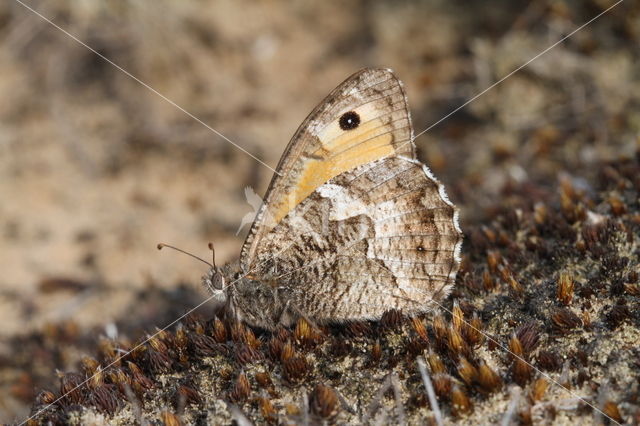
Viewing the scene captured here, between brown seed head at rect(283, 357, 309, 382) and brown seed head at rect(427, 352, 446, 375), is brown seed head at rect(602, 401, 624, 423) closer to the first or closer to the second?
brown seed head at rect(427, 352, 446, 375)

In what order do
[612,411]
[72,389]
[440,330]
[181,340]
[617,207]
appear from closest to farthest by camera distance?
[612,411] < [440,330] < [72,389] < [181,340] < [617,207]

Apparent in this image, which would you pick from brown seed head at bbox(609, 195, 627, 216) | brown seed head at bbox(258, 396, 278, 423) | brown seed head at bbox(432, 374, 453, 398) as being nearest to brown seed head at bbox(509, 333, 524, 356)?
brown seed head at bbox(432, 374, 453, 398)

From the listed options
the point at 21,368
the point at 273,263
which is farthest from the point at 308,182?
the point at 21,368

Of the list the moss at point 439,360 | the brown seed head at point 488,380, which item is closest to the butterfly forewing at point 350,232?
the moss at point 439,360

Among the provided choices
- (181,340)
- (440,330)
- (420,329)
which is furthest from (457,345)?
(181,340)

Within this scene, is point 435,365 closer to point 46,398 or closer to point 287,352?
point 287,352

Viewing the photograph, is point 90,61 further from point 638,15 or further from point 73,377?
point 638,15

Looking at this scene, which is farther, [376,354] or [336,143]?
[336,143]
